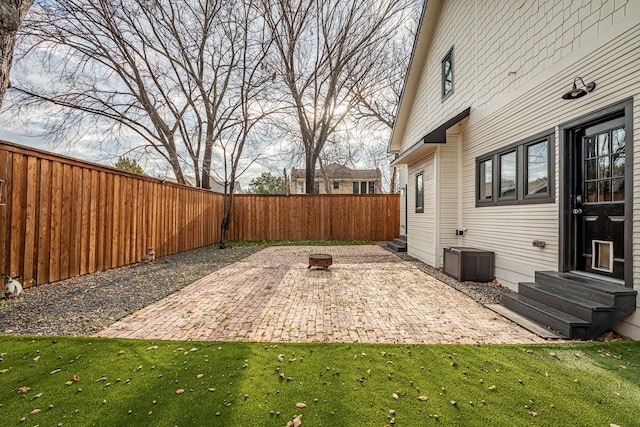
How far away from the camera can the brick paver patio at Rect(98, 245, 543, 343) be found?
3.24 meters

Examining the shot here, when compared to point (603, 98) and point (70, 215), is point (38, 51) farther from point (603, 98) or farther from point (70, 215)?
point (603, 98)

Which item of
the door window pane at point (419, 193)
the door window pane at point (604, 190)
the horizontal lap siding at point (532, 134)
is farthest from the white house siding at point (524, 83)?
the door window pane at point (419, 193)

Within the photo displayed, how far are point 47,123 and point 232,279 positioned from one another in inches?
430

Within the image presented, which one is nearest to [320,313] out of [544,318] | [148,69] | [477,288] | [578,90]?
[544,318]

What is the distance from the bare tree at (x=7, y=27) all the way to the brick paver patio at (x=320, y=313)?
9.28 ft

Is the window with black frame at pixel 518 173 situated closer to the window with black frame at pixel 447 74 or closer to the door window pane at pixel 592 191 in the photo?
the door window pane at pixel 592 191

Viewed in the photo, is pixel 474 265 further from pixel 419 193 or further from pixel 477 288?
pixel 419 193

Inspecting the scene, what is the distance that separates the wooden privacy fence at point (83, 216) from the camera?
431 cm

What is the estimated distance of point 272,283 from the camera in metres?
→ 5.67

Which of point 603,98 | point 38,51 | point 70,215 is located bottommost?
point 70,215

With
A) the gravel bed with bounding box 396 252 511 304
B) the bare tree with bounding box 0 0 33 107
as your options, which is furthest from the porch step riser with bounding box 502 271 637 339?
the bare tree with bounding box 0 0 33 107

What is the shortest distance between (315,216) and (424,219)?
620cm

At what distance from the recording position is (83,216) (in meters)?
5.47

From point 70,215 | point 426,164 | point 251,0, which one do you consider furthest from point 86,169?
point 251,0
